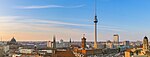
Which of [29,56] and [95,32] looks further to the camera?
[95,32]

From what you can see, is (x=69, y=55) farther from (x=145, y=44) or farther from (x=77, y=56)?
(x=145, y=44)

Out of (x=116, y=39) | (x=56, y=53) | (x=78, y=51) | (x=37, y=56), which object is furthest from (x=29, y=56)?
(x=116, y=39)

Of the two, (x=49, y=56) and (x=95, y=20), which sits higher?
(x=95, y=20)

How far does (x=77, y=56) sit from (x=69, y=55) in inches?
181

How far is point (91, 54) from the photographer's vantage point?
65.2 meters

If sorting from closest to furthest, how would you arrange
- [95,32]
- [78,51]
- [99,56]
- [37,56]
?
[37,56]
[78,51]
[99,56]
[95,32]

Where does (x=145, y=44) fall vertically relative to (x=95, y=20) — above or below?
below

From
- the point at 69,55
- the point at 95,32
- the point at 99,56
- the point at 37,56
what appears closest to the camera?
the point at 69,55

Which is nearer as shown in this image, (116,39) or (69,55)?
(69,55)

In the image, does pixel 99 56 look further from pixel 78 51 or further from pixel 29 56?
pixel 29 56

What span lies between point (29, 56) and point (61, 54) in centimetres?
792

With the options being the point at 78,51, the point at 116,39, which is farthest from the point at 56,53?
the point at 116,39

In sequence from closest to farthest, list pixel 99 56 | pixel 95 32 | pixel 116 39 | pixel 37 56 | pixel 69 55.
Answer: pixel 69 55
pixel 37 56
pixel 99 56
pixel 95 32
pixel 116 39

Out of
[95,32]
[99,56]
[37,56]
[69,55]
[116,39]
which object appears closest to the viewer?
[69,55]
